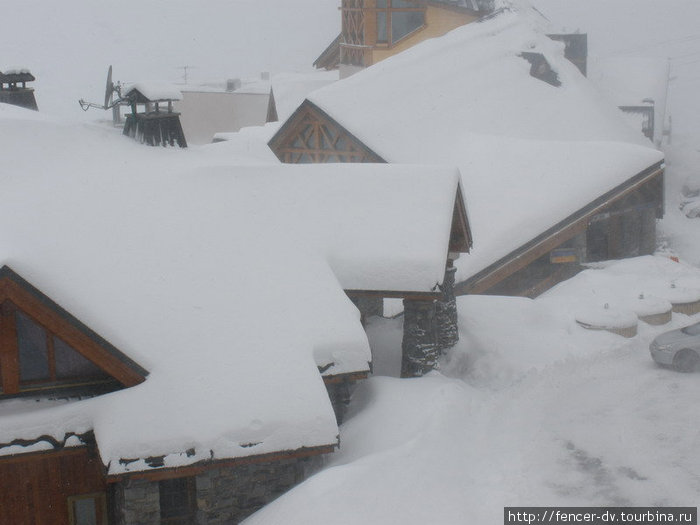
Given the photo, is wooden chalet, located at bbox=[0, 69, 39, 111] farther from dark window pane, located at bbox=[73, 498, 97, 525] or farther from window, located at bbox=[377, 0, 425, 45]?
window, located at bbox=[377, 0, 425, 45]

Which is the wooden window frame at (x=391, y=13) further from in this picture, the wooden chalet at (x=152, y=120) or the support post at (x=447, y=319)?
the support post at (x=447, y=319)

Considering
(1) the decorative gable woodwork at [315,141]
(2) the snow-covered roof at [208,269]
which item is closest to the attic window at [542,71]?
(1) the decorative gable woodwork at [315,141]

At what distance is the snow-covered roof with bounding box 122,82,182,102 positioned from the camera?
769 inches

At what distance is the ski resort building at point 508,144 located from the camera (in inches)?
933

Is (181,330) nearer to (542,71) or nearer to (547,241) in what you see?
(547,241)

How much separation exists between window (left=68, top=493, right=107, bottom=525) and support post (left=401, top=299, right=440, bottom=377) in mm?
6154

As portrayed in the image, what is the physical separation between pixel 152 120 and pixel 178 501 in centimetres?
1016

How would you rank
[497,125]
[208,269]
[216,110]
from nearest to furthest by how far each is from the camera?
[208,269] < [497,125] < [216,110]

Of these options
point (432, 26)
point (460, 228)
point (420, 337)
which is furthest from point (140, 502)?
point (432, 26)

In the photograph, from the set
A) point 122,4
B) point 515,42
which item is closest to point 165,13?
point 122,4

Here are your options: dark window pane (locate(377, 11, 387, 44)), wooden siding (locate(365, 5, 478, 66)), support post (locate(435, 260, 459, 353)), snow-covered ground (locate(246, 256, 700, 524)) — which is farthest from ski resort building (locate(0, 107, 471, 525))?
dark window pane (locate(377, 11, 387, 44))

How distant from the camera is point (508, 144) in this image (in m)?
27.6

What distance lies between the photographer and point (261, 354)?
39.8ft

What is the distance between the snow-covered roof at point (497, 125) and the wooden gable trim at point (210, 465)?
1065cm
